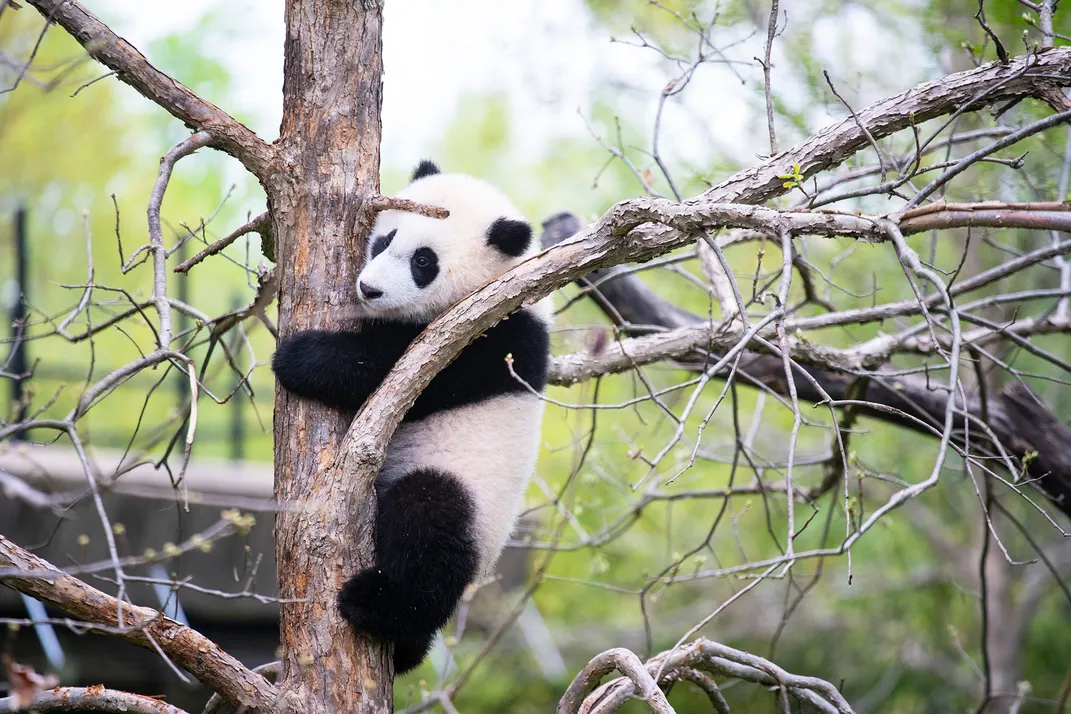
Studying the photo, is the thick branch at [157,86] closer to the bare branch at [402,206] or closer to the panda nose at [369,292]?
the bare branch at [402,206]

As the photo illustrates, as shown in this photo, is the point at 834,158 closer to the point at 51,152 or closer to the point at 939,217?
the point at 939,217

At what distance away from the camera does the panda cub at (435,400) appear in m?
3.01

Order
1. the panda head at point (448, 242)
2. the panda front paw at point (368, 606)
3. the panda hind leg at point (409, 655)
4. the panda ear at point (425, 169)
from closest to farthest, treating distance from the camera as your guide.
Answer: the panda front paw at point (368, 606)
the panda hind leg at point (409, 655)
the panda head at point (448, 242)
the panda ear at point (425, 169)

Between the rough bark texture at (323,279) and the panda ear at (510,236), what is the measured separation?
0.69 meters

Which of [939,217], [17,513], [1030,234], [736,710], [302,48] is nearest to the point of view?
[939,217]

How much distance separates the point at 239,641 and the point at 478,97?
1196 centimetres

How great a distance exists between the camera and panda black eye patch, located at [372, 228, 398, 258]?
3566 millimetres

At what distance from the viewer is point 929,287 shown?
17.5 feet

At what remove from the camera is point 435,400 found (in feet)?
11.8

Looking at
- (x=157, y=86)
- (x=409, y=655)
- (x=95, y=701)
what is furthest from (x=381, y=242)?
(x=95, y=701)

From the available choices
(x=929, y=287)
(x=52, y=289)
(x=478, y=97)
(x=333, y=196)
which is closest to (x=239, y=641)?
(x=333, y=196)

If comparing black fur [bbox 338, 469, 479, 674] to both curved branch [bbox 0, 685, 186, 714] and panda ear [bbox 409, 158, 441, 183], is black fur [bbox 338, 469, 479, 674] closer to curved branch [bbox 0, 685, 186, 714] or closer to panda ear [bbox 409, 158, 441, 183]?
curved branch [bbox 0, 685, 186, 714]

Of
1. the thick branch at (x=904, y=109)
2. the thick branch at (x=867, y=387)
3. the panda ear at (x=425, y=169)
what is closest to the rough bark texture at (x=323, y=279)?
the panda ear at (x=425, y=169)

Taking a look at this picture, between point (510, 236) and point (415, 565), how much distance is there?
1.40m
